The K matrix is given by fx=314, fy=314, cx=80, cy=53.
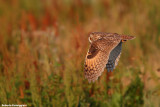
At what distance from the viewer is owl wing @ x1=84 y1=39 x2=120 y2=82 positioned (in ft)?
7.71

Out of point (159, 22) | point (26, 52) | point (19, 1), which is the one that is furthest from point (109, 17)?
point (26, 52)

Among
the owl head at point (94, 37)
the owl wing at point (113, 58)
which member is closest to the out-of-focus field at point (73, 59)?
the owl wing at point (113, 58)

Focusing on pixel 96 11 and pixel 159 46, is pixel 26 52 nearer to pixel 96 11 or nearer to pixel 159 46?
pixel 159 46

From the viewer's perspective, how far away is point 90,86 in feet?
10.4

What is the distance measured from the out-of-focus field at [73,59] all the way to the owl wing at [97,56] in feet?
1.10

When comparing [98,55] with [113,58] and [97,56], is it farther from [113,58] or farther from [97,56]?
[113,58]

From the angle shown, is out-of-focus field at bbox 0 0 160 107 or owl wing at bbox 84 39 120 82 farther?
out-of-focus field at bbox 0 0 160 107

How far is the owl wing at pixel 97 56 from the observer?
2351 mm

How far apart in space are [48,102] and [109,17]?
3.58 m

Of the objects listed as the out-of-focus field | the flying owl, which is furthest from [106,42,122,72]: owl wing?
the flying owl

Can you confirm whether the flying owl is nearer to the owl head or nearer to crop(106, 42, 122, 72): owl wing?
the owl head

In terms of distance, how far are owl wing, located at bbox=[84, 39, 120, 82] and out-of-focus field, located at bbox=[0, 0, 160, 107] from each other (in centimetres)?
34

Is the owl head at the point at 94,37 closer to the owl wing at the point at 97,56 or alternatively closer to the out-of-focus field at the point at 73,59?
the owl wing at the point at 97,56

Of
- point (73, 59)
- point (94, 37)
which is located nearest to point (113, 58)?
point (94, 37)
